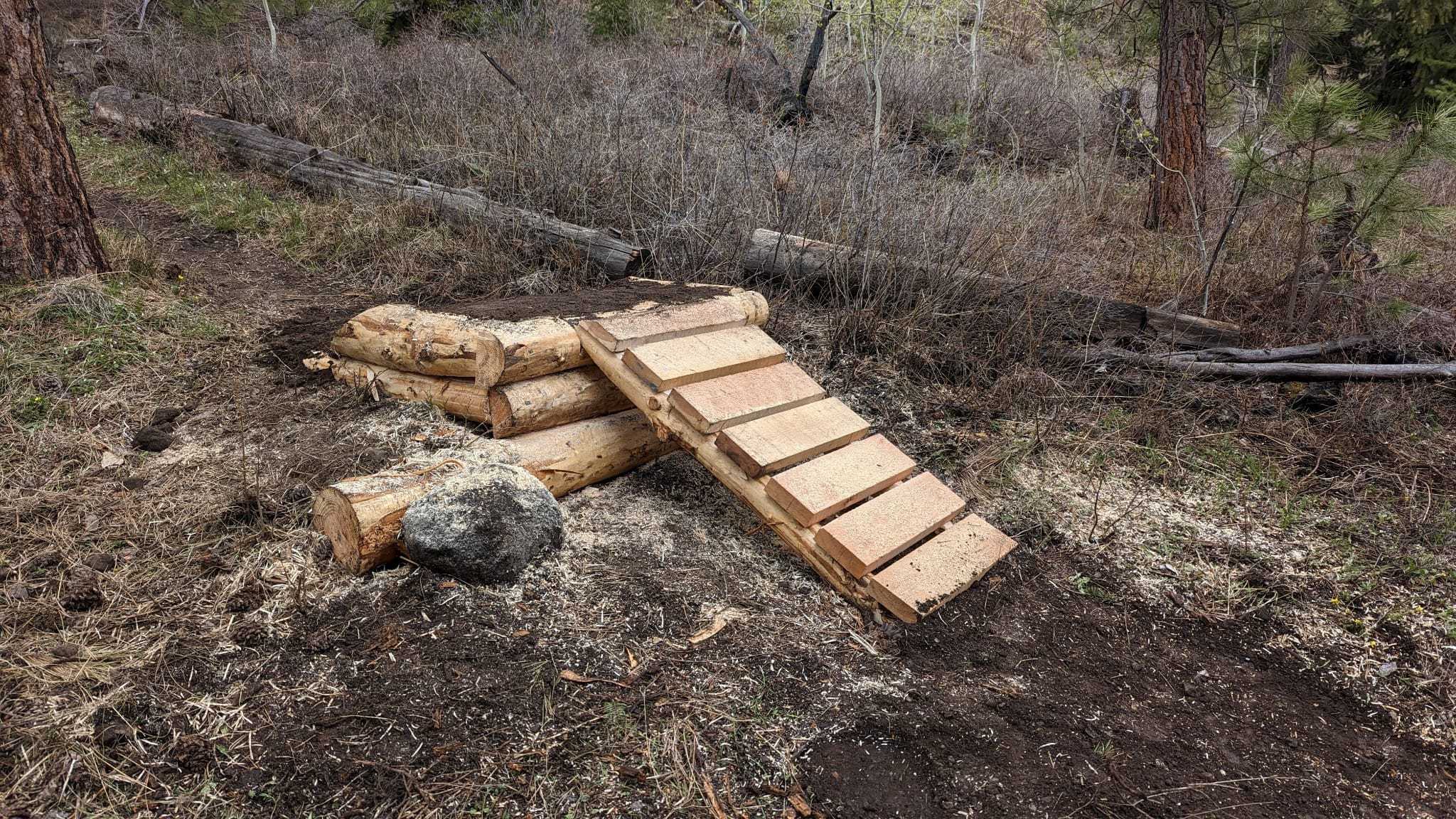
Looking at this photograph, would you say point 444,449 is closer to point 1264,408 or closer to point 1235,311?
point 1264,408

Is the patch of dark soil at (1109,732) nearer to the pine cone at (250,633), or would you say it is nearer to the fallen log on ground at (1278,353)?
the pine cone at (250,633)

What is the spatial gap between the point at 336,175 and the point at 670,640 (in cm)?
533

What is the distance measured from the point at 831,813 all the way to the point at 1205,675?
4.83 feet

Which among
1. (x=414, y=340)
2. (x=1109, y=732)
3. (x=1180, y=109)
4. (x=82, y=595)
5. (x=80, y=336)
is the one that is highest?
(x=1180, y=109)

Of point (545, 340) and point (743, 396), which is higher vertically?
point (545, 340)

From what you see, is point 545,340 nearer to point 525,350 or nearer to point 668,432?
point 525,350

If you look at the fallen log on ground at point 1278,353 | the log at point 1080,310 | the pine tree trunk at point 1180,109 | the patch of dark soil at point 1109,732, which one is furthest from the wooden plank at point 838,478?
the pine tree trunk at point 1180,109

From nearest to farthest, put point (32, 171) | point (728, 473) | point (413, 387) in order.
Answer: point (728, 473) → point (413, 387) → point (32, 171)

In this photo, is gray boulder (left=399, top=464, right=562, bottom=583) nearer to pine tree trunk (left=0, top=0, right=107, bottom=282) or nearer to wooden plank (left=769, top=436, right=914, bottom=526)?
wooden plank (left=769, top=436, right=914, bottom=526)

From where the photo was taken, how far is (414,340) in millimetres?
3590

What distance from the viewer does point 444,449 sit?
10.9 ft

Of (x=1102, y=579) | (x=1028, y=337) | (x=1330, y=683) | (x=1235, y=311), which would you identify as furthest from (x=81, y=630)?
(x=1235, y=311)

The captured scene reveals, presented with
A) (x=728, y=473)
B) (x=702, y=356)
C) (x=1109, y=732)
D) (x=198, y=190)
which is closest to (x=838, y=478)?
(x=728, y=473)

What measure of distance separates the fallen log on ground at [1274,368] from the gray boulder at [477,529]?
3042 millimetres
